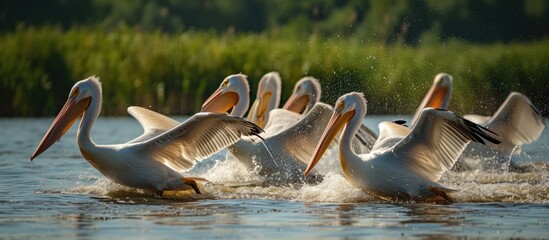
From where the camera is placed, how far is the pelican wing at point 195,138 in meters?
8.20

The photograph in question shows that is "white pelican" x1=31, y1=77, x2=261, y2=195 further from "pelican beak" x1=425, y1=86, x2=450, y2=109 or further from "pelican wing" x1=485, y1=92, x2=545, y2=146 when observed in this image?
"pelican wing" x1=485, y1=92, x2=545, y2=146

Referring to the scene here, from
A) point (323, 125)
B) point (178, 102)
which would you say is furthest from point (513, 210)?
point (178, 102)

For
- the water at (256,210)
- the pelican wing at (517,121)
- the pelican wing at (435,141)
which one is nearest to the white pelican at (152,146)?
the water at (256,210)

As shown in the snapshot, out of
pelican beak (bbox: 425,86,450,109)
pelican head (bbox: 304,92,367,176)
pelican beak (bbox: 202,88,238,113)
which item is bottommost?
pelican beak (bbox: 425,86,450,109)

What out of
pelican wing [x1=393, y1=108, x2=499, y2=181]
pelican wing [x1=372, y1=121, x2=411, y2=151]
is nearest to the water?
pelican wing [x1=393, y1=108, x2=499, y2=181]

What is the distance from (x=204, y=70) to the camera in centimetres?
1705

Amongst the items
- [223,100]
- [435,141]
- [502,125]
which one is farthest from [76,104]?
[502,125]

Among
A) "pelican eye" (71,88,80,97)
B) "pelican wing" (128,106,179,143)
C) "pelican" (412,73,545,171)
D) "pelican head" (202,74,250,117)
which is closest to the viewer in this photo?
"pelican eye" (71,88,80,97)

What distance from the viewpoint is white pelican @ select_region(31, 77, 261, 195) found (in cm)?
812

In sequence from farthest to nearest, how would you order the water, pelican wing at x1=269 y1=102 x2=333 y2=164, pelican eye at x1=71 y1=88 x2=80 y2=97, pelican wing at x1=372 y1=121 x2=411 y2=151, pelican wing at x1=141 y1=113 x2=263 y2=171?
1. pelican wing at x1=269 y1=102 x2=333 y2=164
2. pelican eye at x1=71 y1=88 x2=80 y2=97
3. pelican wing at x1=372 y1=121 x2=411 y2=151
4. pelican wing at x1=141 y1=113 x2=263 y2=171
5. the water

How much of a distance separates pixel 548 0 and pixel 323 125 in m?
13.7

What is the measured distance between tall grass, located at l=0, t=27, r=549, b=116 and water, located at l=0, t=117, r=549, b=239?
6.50 m

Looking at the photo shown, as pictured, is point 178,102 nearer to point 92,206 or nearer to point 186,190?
point 186,190

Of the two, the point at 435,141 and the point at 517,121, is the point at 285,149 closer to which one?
the point at 435,141
